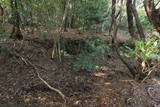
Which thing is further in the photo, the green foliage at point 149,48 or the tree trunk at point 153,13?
the tree trunk at point 153,13

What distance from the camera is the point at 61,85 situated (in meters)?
5.58

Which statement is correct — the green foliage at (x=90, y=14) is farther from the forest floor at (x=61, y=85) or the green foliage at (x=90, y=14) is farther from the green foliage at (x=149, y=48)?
the green foliage at (x=149, y=48)

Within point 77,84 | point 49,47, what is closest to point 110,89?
point 77,84

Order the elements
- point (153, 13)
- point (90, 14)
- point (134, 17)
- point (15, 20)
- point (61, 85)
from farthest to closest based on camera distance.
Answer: point (90, 14) < point (15, 20) < point (134, 17) < point (153, 13) < point (61, 85)

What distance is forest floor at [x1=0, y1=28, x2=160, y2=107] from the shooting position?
4.82 m

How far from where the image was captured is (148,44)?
5633 millimetres

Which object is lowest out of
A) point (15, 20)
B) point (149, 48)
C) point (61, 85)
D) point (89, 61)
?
point (61, 85)

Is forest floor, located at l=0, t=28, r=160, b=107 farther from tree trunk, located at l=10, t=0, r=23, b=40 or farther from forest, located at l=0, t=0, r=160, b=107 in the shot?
tree trunk, located at l=10, t=0, r=23, b=40

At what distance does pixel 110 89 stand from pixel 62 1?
150 inches

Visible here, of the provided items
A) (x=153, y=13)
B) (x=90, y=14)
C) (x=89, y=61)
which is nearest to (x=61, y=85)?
(x=89, y=61)

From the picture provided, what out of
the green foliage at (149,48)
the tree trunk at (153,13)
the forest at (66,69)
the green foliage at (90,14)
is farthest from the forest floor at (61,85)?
the green foliage at (90,14)

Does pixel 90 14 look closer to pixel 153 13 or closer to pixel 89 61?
pixel 89 61

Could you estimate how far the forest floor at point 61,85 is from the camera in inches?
190

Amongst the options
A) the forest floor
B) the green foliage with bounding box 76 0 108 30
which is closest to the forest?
the forest floor
